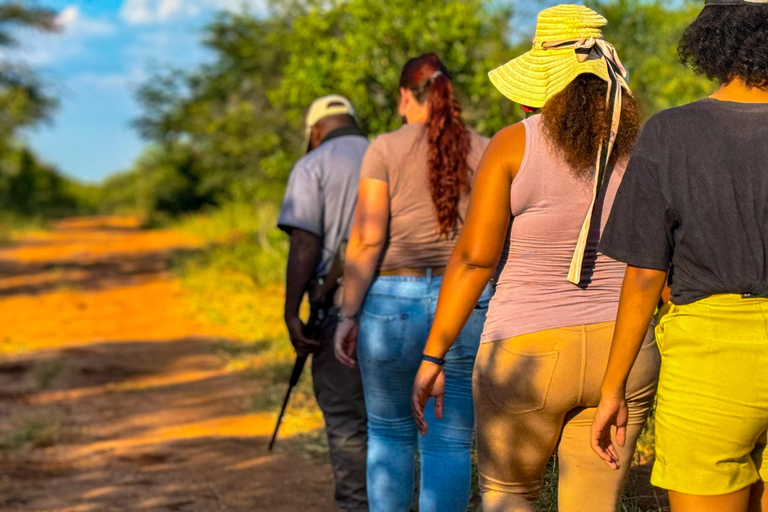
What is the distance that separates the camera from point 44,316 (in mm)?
10695

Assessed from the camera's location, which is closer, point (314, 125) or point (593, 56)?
point (593, 56)

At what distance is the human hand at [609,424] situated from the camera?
2002mm

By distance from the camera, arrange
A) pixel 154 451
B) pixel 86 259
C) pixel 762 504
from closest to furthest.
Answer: pixel 762 504, pixel 154 451, pixel 86 259

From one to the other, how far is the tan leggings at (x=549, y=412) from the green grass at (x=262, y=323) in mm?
719

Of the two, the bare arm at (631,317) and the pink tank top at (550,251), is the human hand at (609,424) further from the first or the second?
the pink tank top at (550,251)

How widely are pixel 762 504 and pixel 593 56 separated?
1085mm

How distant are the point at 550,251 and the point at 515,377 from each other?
311mm

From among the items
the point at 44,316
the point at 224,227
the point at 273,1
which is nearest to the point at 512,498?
the point at 44,316

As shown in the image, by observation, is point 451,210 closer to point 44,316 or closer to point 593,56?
point 593,56

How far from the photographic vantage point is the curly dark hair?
1.82 meters

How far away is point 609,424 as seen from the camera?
2035mm

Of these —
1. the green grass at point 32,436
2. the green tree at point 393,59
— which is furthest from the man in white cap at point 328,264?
the green tree at point 393,59

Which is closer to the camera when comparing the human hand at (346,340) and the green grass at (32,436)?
the human hand at (346,340)

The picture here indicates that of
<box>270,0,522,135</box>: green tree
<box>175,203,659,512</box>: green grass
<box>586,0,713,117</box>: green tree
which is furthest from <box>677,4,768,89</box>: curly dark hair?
<box>586,0,713,117</box>: green tree
